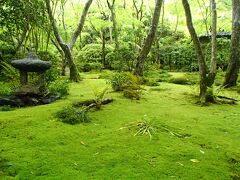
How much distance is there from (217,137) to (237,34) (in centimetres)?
684

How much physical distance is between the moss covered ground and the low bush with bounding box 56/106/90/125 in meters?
0.15

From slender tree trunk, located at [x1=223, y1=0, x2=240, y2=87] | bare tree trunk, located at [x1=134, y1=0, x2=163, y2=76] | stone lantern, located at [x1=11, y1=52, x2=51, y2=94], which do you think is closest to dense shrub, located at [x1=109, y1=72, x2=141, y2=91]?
bare tree trunk, located at [x1=134, y1=0, x2=163, y2=76]

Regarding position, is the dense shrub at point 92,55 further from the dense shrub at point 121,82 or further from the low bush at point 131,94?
the low bush at point 131,94

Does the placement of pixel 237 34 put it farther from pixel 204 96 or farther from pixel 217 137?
pixel 217 137

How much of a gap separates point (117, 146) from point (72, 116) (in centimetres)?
154

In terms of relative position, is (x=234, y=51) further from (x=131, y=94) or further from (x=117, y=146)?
(x=117, y=146)

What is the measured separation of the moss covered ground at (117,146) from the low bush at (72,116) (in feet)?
0.49

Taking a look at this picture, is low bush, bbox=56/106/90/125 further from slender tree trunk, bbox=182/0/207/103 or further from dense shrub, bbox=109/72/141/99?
slender tree trunk, bbox=182/0/207/103

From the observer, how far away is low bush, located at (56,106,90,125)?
19.2 ft

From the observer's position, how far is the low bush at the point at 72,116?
19.2 ft

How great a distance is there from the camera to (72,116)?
19.4 feet

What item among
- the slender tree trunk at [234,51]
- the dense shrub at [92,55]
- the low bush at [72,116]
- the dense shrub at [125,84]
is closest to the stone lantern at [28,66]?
the low bush at [72,116]

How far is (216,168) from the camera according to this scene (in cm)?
403

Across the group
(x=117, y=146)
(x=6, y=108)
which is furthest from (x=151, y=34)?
(x=117, y=146)
